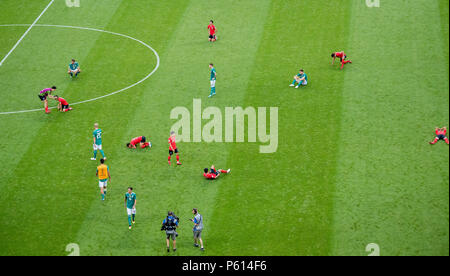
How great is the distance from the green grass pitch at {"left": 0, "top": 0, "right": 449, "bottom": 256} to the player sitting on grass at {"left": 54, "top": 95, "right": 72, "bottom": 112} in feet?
1.76

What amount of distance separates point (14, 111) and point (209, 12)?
15.5 metres

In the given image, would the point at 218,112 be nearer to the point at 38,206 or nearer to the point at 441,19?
the point at 38,206

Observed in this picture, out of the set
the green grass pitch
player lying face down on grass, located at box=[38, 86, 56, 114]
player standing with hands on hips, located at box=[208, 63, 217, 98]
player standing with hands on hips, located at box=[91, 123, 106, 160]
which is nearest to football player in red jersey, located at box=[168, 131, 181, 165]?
the green grass pitch

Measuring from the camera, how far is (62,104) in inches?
1283

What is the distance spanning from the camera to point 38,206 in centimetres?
2622

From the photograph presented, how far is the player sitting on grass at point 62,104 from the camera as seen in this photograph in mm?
32375

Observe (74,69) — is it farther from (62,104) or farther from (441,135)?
(441,135)

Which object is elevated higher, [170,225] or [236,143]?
[236,143]

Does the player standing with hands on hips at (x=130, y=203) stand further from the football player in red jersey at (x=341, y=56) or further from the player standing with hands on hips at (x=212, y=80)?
the football player in red jersey at (x=341, y=56)

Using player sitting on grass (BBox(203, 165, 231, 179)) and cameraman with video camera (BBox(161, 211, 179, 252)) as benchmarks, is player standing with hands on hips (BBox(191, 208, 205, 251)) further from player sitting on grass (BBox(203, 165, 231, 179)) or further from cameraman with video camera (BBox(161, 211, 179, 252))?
player sitting on grass (BBox(203, 165, 231, 179))

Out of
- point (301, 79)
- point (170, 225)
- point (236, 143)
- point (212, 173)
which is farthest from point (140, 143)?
point (301, 79)

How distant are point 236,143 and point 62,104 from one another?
9829mm

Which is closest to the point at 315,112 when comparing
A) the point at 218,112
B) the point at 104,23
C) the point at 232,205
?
the point at 218,112

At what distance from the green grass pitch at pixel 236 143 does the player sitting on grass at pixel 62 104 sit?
537 mm
